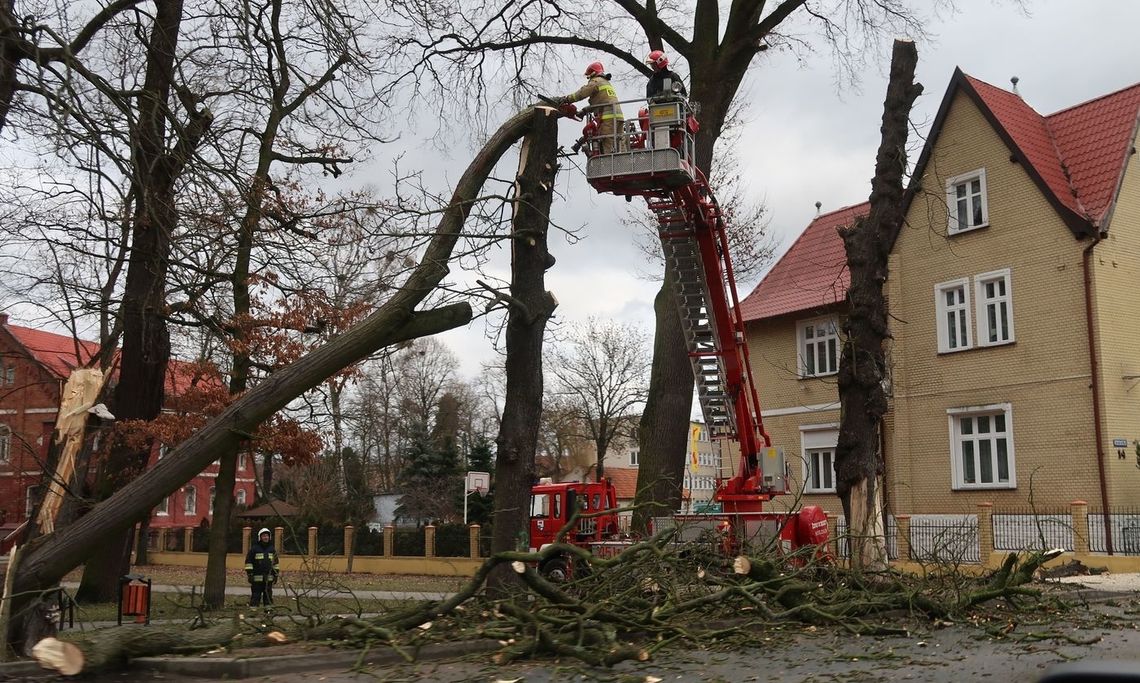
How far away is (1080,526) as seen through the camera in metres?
20.0

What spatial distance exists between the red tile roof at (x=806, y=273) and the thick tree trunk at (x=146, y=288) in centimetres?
1706

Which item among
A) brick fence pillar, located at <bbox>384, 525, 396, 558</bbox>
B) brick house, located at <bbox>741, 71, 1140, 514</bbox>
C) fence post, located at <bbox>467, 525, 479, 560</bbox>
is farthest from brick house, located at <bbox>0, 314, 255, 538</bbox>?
brick house, located at <bbox>741, 71, 1140, 514</bbox>

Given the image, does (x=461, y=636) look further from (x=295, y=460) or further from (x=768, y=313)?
(x=768, y=313)

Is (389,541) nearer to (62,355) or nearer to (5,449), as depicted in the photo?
(62,355)

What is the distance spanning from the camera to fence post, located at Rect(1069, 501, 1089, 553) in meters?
19.9

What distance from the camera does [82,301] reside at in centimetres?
1455

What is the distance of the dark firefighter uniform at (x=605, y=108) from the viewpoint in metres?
12.6

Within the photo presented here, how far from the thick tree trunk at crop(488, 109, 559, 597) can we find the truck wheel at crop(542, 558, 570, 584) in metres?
0.55

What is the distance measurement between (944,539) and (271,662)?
9.68 m

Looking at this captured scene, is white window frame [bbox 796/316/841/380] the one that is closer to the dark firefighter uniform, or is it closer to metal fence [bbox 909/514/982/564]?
metal fence [bbox 909/514/982/564]

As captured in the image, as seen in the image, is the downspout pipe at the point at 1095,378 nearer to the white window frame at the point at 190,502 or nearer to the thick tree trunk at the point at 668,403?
the thick tree trunk at the point at 668,403

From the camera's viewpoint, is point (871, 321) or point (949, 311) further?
point (949, 311)

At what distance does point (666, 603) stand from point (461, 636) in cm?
192

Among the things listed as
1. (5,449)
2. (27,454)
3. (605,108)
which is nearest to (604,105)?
(605,108)
